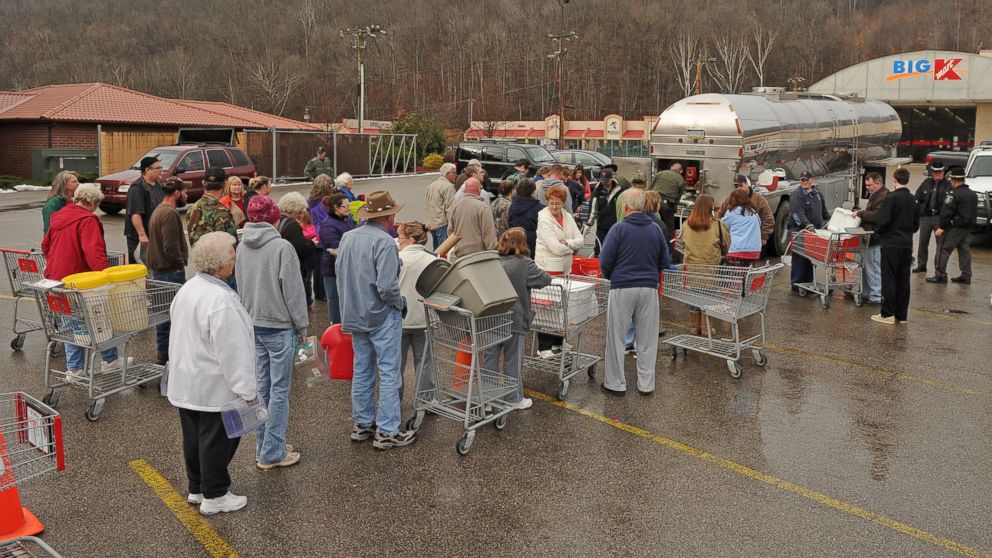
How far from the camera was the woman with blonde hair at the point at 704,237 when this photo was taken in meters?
9.56

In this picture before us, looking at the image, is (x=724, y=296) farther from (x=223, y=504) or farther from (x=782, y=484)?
(x=223, y=504)

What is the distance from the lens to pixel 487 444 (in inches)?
270

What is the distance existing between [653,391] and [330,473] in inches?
137

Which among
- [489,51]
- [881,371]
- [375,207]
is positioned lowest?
[881,371]

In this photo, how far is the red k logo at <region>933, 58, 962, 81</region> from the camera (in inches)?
1954

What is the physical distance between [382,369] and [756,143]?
12.1 metres

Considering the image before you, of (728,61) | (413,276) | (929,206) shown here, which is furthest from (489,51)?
(413,276)

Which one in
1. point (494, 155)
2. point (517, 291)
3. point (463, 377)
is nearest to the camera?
point (463, 377)

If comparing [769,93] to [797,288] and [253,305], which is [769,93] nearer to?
[797,288]

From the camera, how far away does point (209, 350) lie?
5.20 m

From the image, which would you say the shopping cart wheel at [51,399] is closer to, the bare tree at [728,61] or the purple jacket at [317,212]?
the purple jacket at [317,212]

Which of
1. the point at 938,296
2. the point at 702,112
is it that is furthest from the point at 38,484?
the point at 702,112

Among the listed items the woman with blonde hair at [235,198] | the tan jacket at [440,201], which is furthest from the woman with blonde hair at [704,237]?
the woman with blonde hair at [235,198]

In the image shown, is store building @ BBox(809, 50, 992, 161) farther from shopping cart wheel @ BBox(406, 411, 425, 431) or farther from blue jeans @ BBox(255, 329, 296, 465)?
blue jeans @ BBox(255, 329, 296, 465)
